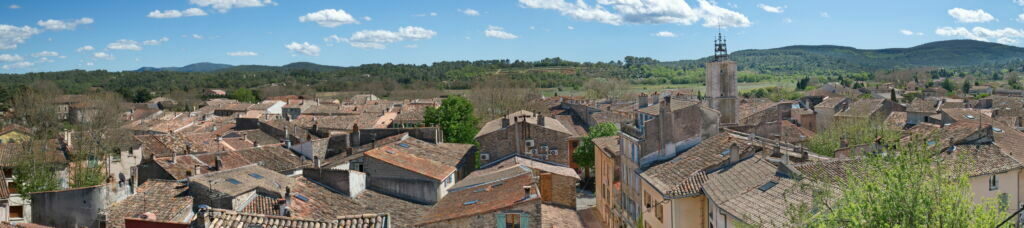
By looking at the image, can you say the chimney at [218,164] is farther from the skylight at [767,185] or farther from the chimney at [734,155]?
the skylight at [767,185]

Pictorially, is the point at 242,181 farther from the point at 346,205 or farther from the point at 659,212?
the point at 659,212

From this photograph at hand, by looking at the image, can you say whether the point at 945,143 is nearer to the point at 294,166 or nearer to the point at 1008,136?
the point at 1008,136

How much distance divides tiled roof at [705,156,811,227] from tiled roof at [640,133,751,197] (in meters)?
0.74

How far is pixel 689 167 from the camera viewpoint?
82.3ft

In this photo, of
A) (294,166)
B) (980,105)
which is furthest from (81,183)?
(980,105)

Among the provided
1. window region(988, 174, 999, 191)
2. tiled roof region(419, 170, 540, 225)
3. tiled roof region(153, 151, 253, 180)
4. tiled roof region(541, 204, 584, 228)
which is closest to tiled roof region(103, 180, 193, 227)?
tiled roof region(153, 151, 253, 180)

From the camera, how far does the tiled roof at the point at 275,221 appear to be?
15.0 m

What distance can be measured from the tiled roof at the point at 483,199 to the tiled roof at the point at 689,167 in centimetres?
395

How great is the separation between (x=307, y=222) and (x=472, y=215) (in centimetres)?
755

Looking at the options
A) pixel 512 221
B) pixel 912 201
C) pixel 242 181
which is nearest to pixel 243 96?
pixel 242 181

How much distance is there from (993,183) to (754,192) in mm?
11370

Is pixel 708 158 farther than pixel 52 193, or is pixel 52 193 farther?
pixel 52 193

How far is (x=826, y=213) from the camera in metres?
13.4

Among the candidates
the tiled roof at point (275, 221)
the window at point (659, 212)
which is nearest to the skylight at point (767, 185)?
the window at point (659, 212)
